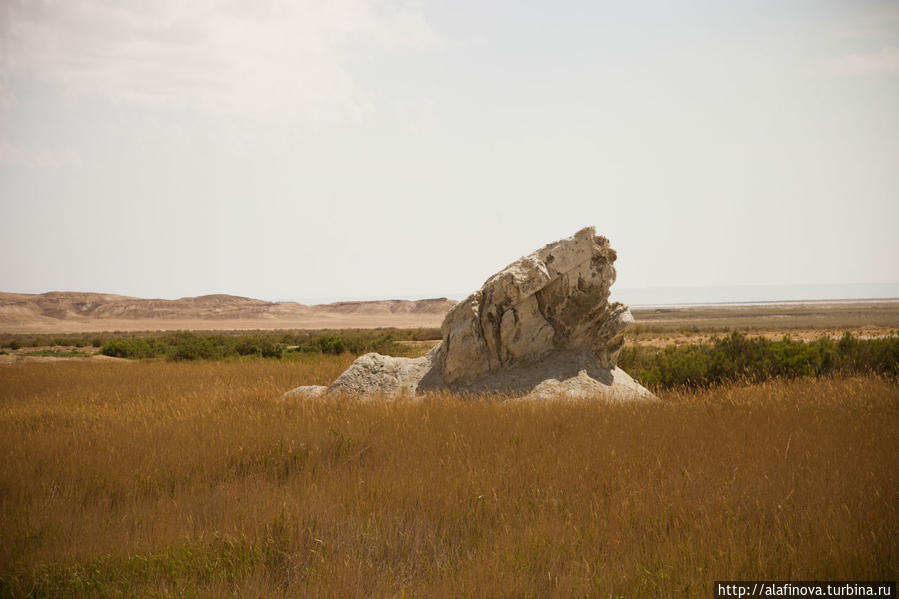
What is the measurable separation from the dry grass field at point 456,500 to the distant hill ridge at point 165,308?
114 metres

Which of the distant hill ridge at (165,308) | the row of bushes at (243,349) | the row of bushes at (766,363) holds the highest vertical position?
the distant hill ridge at (165,308)

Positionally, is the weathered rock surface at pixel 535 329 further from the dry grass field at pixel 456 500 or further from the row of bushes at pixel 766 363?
the dry grass field at pixel 456 500

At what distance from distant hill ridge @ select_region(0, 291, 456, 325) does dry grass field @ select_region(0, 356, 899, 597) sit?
11415 centimetres

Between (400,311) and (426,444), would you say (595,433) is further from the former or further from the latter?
(400,311)

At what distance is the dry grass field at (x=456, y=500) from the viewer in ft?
11.8

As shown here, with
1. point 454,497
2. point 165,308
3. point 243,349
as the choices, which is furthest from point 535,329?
point 165,308

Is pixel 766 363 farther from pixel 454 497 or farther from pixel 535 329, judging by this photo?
pixel 454 497

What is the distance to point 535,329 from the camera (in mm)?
11094

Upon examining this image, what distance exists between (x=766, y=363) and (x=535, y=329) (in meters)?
5.55

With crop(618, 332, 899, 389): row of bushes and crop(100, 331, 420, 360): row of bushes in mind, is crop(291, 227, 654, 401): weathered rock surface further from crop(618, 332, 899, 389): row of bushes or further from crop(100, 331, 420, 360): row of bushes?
crop(100, 331, 420, 360): row of bushes

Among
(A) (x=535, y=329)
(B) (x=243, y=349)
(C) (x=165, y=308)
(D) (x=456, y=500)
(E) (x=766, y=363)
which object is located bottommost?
Answer: (B) (x=243, y=349)

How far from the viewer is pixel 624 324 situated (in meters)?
11.0

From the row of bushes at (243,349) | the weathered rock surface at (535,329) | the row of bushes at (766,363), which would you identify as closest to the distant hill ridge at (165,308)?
the row of bushes at (243,349)

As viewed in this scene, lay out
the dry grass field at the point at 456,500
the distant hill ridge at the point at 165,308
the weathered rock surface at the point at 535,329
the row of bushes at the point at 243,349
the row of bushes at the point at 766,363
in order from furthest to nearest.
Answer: the distant hill ridge at the point at 165,308, the row of bushes at the point at 243,349, the row of bushes at the point at 766,363, the weathered rock surface at the point at 535,329, the dry grass field at the point at 456,500
